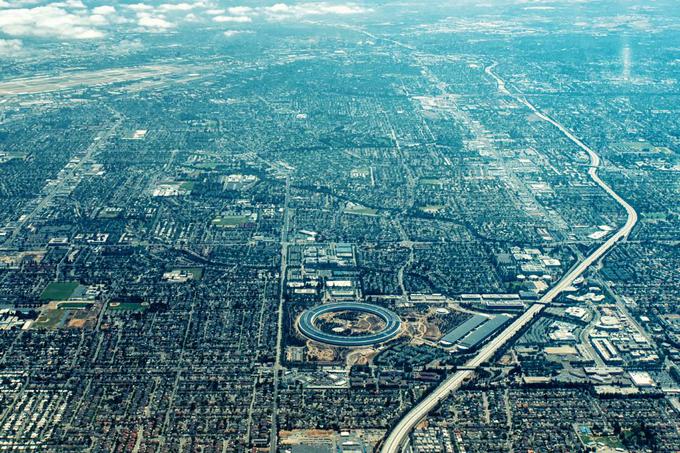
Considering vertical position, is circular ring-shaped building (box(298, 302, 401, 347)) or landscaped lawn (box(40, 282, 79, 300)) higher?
circular ring-shaped building (box(298, 302, 401, 347))

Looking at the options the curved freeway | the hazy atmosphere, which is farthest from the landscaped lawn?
the curved freeway

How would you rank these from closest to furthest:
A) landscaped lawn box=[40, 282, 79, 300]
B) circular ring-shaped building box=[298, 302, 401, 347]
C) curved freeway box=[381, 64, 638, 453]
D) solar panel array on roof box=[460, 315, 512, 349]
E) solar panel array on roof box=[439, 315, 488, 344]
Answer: curved freeway box=[381, 64, 638, 453] → circular ring-shaped building box=[298, 302, 401, 347] → solar panel array on roof box=[460, 315, 512, 349] → solar panel array on roof box=[439, 315, 488, 344] → landscaped lawn box=[40, 282, 79, 300]

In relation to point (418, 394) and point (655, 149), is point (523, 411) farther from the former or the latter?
point (655, 149)

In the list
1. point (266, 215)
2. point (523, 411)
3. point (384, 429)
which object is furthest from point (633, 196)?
point (384, 429)

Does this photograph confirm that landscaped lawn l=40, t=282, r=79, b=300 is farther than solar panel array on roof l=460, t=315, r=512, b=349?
Yes

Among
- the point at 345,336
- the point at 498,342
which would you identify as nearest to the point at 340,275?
the point at 345,336

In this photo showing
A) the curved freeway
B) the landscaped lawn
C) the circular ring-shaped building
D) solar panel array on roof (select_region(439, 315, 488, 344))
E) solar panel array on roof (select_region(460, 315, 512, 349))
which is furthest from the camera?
the landscaped lawn

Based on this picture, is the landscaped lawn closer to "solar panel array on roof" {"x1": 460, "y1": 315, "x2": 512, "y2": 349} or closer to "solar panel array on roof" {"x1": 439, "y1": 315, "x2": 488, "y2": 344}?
"solar panel array on roof" {"x1": 439, "y1": 315, "x2": 488, "y2": 344}
